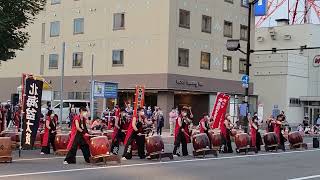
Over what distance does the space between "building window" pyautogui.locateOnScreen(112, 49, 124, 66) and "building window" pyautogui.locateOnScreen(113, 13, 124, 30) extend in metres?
1.96

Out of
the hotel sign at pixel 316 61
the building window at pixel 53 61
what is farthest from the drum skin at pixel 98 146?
the hotel sign at pixel 316 61

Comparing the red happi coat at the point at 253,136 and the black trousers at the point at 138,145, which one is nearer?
the black trousers at the point at 138,145

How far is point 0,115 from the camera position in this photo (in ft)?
86.6

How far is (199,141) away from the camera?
21453 mm

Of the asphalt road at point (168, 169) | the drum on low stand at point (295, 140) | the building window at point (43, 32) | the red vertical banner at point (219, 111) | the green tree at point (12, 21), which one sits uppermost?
the building window at point (43, 32)

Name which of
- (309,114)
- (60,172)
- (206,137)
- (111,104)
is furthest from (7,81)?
(60,172)

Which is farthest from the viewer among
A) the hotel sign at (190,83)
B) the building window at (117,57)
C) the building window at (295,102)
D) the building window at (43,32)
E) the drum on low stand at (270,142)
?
the building window at (295,102)

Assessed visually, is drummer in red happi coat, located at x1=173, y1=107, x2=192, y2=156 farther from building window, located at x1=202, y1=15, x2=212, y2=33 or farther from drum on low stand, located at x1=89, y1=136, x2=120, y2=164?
building window, located at x1=202, y1=15, x2=212, y2=33

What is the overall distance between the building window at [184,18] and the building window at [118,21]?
16.6 ft

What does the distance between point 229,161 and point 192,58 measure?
2733 cm

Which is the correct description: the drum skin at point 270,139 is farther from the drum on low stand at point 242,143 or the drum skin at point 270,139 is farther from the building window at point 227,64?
the building window at point 227,64

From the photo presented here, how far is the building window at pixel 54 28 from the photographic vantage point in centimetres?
5281

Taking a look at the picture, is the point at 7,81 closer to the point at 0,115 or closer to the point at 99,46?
the point at 99,46

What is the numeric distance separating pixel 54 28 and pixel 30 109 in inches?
1374
